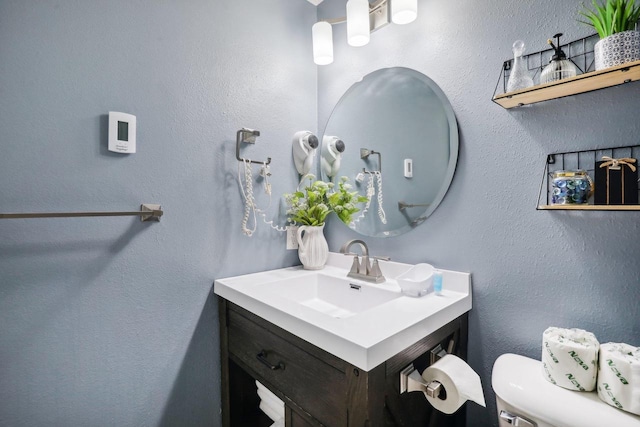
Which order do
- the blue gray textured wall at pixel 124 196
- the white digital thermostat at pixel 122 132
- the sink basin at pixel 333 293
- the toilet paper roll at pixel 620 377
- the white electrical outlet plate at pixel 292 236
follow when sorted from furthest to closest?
the white electrical outlet plate at pixel 292 236
the sink basin at pixel 333 293
the white digital thermostat at pixel 122 132
the blue gray textured wall at pixel 124 196
the toilet paper roll at pixel 620 377

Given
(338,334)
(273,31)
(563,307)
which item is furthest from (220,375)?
(273,31)

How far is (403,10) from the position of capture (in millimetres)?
1094

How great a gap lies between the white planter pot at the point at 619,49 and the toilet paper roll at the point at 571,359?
26.9 inches

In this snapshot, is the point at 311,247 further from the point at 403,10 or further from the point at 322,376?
the point at 403,10

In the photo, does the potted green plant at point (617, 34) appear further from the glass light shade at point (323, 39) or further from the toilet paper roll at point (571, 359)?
the glass light shade at point (323, 39)

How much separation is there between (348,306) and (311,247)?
33 cm

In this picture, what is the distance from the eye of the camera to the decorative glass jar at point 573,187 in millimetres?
818

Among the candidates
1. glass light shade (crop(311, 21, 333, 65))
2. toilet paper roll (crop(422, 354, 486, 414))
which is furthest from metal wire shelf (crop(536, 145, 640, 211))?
glass light shade (crop(311, 21, 333, 65))

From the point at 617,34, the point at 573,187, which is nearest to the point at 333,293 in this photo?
the point at 573,187

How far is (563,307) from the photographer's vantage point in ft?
2.96

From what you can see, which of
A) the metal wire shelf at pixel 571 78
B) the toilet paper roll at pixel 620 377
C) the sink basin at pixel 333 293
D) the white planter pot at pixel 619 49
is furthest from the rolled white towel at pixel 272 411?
the white planter pot at pixel 619 49

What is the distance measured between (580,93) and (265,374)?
50.8 inches

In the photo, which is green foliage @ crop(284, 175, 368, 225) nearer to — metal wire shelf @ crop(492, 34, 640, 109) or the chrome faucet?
the chrome faucet

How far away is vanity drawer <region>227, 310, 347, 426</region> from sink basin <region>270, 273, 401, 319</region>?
0.22 metres
